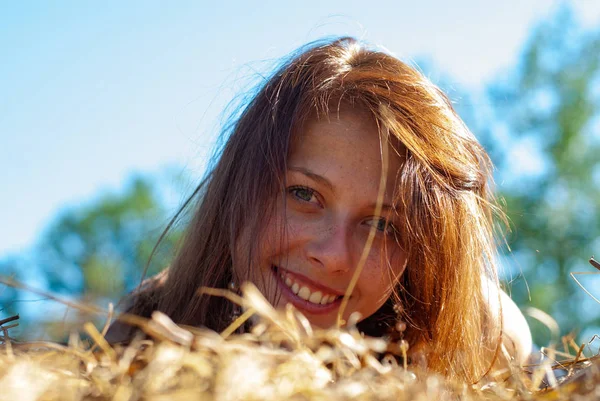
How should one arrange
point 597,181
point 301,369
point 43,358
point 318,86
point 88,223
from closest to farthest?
point 301,369 < point 43,358 < point 318,86 < point 597,181 < point 88,223

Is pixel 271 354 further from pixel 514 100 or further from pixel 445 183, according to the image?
pixel 514 100

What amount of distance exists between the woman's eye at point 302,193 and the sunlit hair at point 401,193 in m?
0.06

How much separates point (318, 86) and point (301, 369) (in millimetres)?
1384

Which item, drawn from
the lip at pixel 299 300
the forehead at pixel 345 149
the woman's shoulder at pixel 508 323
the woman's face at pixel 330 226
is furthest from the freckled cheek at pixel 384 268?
the woman's shoulder at pixel 508 323

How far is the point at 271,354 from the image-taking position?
0.84 m

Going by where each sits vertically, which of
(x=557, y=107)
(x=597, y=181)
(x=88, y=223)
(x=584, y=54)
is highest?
(x=584, y=54)

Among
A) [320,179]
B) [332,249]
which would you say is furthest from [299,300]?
[320,179]

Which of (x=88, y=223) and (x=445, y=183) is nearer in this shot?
(x=445, y=183)

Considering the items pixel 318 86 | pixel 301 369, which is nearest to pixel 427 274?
pixel 318 86

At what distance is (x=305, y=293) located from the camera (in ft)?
6.48

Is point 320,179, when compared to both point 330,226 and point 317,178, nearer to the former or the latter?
point 317,178

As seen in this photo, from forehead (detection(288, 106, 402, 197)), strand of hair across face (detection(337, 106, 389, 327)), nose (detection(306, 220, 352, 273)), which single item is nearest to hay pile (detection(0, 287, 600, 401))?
strand of hair across face (detection(337, 106, 389, 327))

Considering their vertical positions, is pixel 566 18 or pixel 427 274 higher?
pixel 566 18

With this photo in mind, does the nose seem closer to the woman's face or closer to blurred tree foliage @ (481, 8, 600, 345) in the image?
the woman's face
